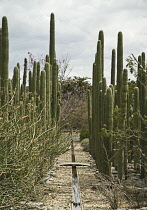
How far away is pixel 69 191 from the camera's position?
6098mm

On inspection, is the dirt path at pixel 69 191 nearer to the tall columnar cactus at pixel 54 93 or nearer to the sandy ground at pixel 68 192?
the sandy ground at pixel 68 192

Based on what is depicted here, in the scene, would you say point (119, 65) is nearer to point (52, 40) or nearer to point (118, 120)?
point (118, 120)

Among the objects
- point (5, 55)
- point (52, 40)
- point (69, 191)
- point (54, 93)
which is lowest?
point (69, 191)

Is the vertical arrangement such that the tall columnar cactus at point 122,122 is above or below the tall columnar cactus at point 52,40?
below

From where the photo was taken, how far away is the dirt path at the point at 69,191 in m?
5.14

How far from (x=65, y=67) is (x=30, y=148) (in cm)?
1754

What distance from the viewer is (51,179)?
7.16m

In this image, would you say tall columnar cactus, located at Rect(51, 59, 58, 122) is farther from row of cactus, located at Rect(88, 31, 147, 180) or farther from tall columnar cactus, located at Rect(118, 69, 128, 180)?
tall columnar cactus, located at Rect(118, 69, 128, 180)

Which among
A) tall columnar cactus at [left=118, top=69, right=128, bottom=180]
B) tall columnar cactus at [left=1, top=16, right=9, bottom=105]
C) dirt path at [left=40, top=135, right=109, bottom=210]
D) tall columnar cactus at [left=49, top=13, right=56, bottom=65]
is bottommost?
dirt path at [left=40, top=135, right=109, bottom=210]

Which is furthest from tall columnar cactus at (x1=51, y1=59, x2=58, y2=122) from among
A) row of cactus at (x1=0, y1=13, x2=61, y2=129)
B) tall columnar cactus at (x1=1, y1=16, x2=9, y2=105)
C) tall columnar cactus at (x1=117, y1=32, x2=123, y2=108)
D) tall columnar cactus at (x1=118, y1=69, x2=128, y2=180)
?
tall columnar cactus at (x1=1, y1=16, x2=9, y2=105)

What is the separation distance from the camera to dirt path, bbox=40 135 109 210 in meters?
5.14

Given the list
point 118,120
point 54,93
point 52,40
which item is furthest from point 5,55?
point 52,40

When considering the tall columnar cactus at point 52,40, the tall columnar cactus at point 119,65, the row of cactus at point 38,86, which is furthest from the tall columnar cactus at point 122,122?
the tall columnar cactus at point 52,40

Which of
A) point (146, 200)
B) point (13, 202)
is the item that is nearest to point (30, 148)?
point (13, 202)
